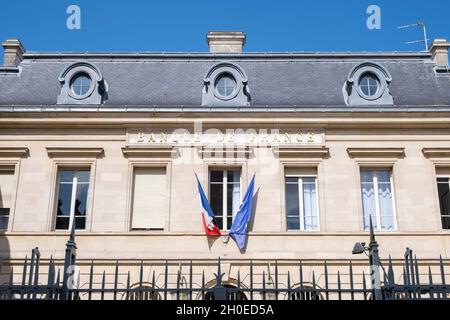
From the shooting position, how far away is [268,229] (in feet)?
50.2

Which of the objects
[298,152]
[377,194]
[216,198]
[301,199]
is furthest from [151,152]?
[377,194]

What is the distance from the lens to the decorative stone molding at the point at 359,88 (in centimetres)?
1633

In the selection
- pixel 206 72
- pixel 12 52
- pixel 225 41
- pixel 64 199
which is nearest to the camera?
pixel 64 199

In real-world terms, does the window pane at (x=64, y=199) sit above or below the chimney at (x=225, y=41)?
below

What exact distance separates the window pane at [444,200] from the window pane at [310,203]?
3.01 meters

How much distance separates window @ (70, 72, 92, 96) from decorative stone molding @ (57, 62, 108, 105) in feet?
0.26

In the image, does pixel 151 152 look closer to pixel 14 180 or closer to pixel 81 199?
pixel 81 199

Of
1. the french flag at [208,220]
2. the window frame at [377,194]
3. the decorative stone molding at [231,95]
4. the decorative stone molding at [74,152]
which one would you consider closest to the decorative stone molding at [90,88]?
the decorative stone molding at [74,152]

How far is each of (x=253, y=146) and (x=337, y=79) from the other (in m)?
3.25

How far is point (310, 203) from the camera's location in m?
15.7

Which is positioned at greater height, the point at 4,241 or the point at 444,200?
the point at 444,200

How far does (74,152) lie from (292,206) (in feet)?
17.7

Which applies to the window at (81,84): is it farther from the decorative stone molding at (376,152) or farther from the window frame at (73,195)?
the decorative stone molding at (376,152)
